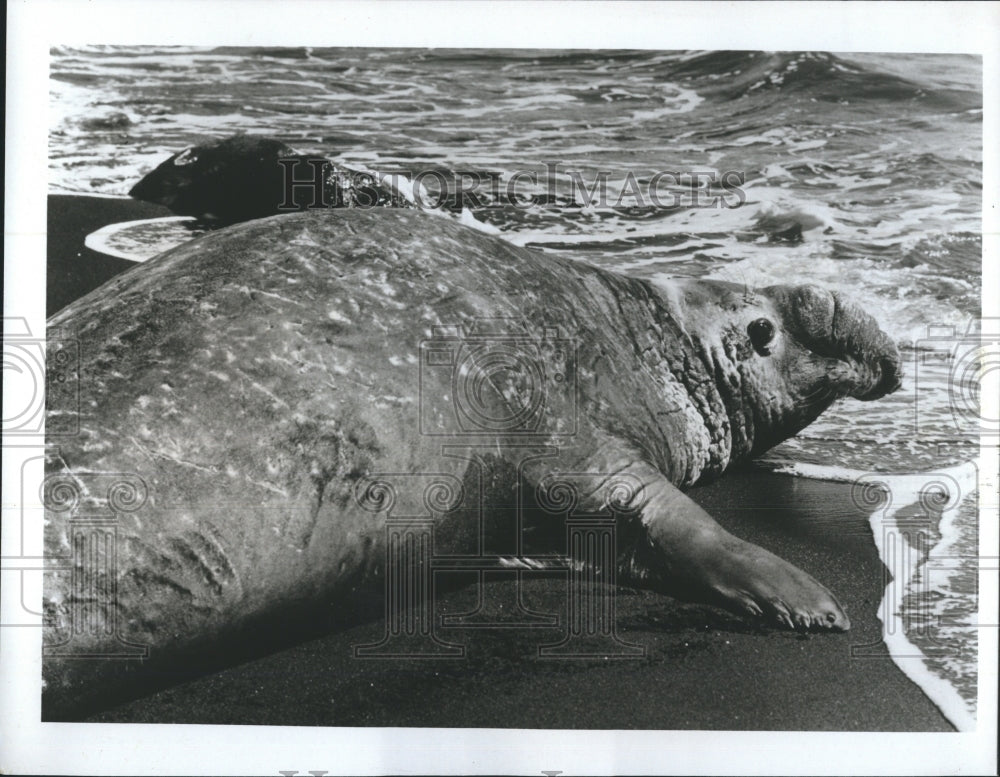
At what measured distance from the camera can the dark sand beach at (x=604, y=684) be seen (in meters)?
2.61

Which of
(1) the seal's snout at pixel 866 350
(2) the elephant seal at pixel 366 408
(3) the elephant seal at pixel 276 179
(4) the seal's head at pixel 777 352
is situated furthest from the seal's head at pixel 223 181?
(1) the seal's snout at pixel 866 350

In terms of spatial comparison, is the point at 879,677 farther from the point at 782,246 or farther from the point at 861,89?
the point at 861,89

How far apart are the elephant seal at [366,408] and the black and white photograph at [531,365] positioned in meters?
0.01

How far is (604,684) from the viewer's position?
2.67 metres

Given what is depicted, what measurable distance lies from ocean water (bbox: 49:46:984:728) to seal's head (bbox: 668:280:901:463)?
75 millimetres

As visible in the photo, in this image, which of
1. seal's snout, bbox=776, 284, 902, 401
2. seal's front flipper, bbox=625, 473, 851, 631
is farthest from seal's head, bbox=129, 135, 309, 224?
seal's snout, bbox=776, 284, 902, 401

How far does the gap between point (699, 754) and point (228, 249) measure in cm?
204

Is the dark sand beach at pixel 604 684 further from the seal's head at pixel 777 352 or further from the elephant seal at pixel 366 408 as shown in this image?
the seal's head at pixel 777 352

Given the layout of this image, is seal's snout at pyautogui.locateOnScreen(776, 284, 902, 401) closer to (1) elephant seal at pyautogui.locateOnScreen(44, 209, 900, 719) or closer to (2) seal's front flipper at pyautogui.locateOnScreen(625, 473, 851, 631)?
(1) elephant seal at pyautogui.locateOnScreen(44, 209, 900, 719)

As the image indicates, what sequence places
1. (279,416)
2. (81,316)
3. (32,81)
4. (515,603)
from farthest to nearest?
(32,81) < (515,603) < (81,316) < (279,416)

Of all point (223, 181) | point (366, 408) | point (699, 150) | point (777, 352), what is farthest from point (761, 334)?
point (223, 181)

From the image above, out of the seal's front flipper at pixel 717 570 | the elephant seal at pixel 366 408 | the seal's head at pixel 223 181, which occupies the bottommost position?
the seal's front flipper at pixel 717 570

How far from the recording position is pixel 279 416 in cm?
229

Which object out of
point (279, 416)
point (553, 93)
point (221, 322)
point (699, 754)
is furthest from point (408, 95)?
point (699, 754)
